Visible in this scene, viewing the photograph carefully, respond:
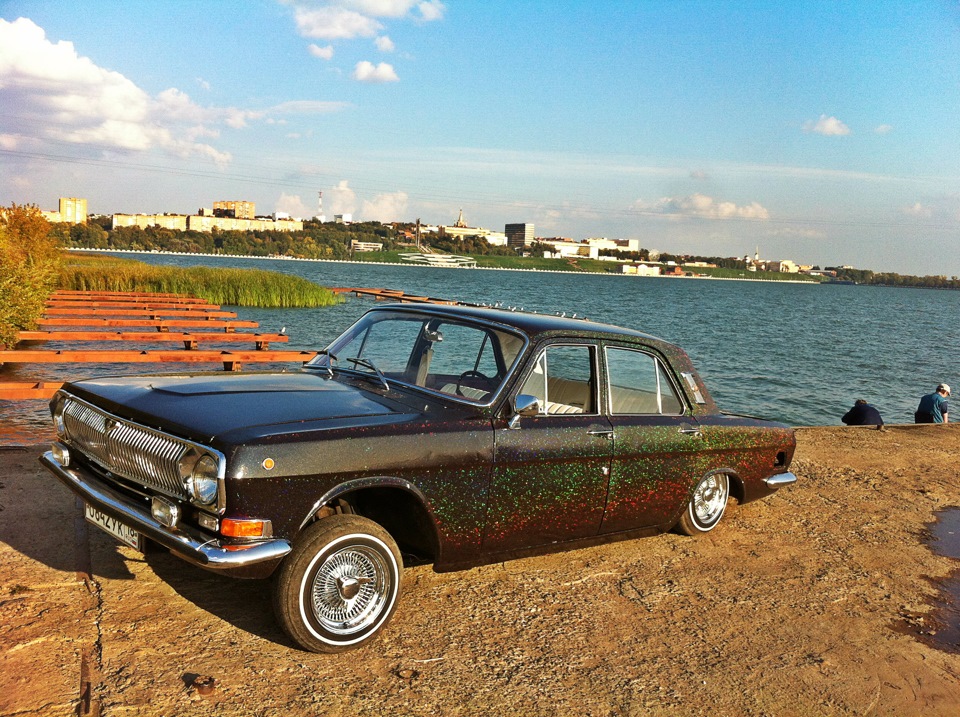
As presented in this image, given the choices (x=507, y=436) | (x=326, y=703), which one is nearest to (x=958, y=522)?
(x=507, y=436)

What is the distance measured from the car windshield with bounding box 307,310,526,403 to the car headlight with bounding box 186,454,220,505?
1566mm

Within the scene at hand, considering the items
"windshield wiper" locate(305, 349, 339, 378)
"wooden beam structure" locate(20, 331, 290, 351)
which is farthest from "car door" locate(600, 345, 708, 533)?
"wooden beam structure" locate(20, 331, 290, 351)

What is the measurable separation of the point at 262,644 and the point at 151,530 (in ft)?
2.72

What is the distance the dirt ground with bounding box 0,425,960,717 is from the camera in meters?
3.82

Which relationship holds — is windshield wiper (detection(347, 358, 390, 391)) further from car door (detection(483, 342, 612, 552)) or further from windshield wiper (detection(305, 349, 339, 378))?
car door (detection(483, 342, 612, 552))

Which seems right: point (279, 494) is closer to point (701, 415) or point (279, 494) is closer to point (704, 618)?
point (704, 618)

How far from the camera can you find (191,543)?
3.88m

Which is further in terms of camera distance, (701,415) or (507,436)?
(701,415)

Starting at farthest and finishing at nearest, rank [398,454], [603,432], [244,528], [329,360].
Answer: [329,360] → [603,432] → [398,454] → [244,528]

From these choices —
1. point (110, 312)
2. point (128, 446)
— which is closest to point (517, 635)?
point (128, 446)

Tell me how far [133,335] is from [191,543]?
15.9m

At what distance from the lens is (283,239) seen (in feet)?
625

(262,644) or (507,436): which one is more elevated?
(507,436)

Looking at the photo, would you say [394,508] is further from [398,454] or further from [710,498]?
[710,498]
